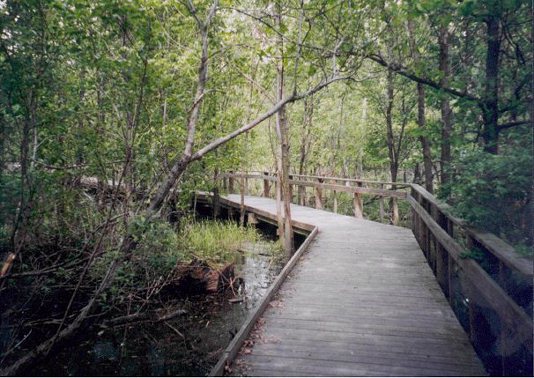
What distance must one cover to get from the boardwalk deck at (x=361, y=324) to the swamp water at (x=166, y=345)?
910 mm

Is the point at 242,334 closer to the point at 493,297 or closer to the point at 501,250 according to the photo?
the point at 493,297

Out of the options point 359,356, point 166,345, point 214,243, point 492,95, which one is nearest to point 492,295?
point 359,356

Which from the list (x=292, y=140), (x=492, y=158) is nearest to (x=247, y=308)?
(x=492, y=158)

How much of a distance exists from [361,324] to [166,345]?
3.31 meters

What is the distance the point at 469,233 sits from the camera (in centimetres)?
359

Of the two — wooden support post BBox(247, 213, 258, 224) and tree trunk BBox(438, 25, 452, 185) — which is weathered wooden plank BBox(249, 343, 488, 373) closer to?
tree trunk BBox(438, 25, 452, 185)

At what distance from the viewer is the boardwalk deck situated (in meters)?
3.34

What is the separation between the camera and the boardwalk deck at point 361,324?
11.0ft

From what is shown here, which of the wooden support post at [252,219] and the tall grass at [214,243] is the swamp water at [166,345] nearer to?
the tall grass at [214,243]

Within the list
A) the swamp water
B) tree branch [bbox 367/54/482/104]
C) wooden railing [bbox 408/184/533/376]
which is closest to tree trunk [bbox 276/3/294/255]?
the swamp water

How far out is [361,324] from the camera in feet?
13.8

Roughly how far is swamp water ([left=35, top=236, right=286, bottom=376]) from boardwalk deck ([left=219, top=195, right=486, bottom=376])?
91cm

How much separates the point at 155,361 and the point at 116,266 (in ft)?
6.16

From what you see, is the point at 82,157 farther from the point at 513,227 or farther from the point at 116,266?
the point at 513,227
